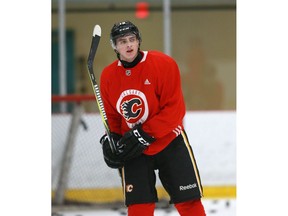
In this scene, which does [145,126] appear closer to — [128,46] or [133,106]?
[133,106]

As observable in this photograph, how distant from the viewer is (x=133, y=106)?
8.38ft

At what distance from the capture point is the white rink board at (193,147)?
420 cm

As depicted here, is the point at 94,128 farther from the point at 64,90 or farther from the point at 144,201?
the point at 144,201

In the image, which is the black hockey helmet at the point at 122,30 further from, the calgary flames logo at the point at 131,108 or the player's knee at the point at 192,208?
the player's knee at the point at 192,208

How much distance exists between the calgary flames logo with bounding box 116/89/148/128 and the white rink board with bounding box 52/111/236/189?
1621 mm

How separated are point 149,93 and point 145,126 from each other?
4.6 inches

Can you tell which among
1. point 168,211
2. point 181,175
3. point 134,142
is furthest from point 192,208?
point 168,211

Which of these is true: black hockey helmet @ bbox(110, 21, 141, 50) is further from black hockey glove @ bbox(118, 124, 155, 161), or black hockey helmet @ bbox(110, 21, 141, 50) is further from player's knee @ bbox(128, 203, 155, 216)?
player's knee @ bbox(128, 203, 155, 216)

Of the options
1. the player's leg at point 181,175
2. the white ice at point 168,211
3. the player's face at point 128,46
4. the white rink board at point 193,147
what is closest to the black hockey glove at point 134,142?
the player's leg at point 181,175

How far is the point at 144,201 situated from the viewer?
2.59 meters

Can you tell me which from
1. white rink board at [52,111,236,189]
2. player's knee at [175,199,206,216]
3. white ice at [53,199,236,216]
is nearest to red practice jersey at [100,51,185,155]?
player's knee at [175,199,206,216]
